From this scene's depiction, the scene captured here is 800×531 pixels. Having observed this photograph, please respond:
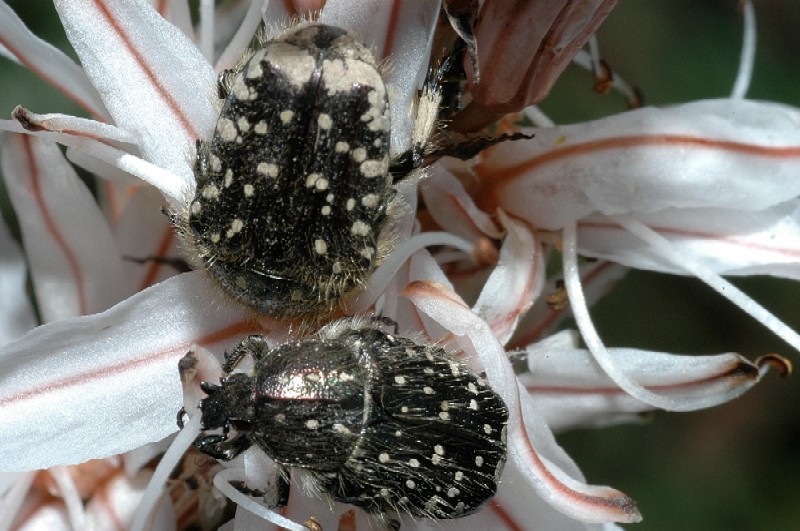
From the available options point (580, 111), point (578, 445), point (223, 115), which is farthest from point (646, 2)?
point (223, 115)

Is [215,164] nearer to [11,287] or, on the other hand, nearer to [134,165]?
[134,165]

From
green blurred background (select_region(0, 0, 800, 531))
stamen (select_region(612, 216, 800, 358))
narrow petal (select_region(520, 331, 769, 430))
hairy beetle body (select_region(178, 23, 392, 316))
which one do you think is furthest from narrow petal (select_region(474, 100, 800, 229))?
green blurred background (select_region(0, 0, 800, 531))

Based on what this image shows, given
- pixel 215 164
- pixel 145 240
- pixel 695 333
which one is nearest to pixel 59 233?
pixel 145 240

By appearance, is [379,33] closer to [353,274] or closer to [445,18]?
[445,18]

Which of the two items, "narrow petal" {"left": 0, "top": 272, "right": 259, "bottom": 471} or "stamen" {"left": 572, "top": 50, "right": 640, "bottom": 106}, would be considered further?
"stamen" {"left": 572, "top": 50, "right": 640, "bottom": 106}

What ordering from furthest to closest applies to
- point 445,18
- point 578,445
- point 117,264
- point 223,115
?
1. point 578,445
2. point 117,264
3. point 445,18
4. point 223,115

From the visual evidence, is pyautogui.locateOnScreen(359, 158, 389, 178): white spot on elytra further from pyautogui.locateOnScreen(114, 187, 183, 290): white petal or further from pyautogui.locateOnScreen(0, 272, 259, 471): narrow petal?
pyautogui.locateOnScreen(114, 187, 183, 290): white petal
